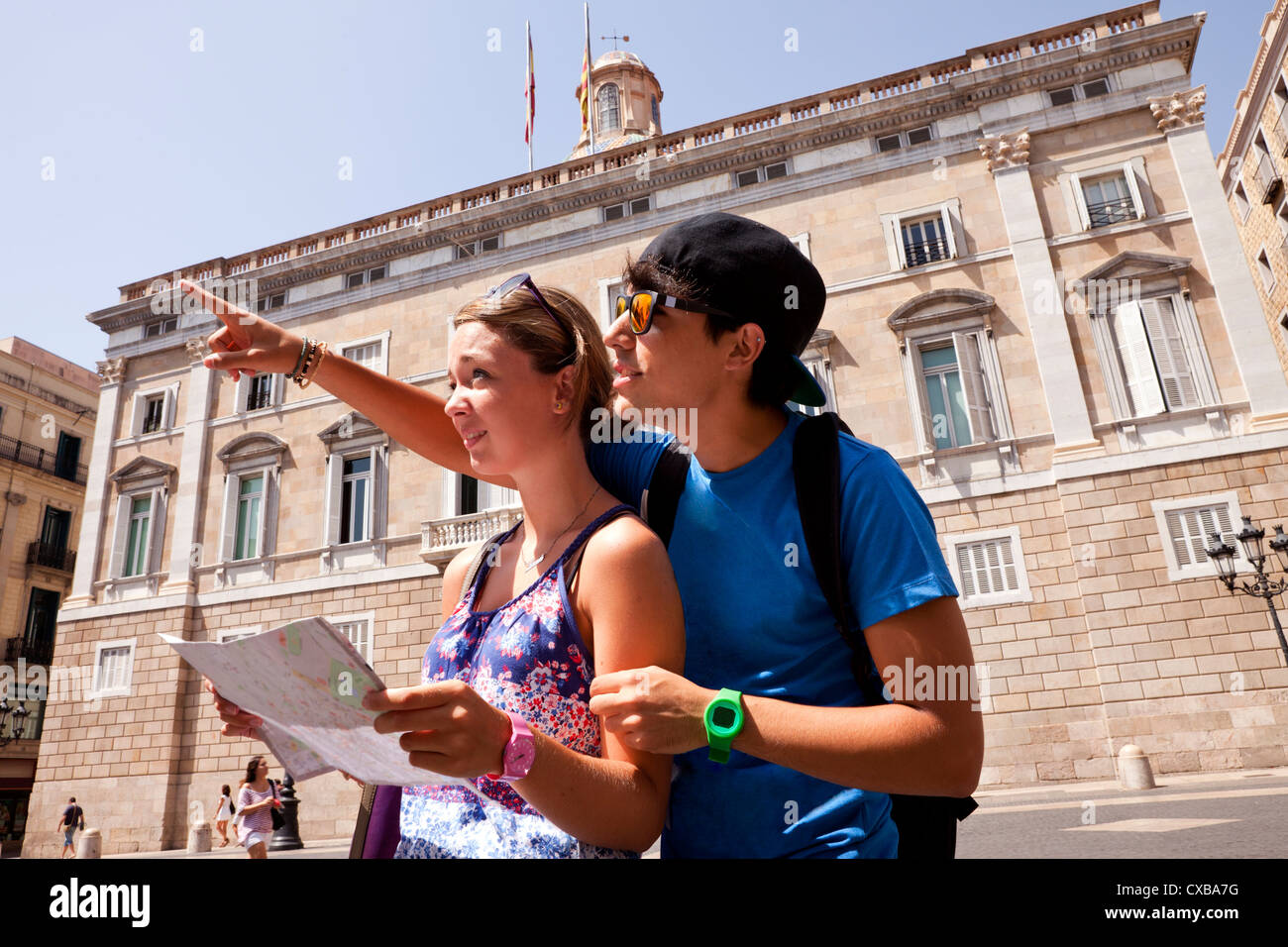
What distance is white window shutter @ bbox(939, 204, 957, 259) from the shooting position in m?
16.2

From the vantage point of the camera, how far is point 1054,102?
16344 millimetres

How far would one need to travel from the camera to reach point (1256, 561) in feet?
39.3

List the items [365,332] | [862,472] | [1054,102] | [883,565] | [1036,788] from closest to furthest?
1. [883,565]
2. [862,472]
3. [1036,788]
4. [1054,102]
5. [365,332]

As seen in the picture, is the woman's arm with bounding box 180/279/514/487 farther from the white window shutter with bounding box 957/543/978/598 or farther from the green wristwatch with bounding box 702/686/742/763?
the white window shutter with bounding box 957/543/978/598

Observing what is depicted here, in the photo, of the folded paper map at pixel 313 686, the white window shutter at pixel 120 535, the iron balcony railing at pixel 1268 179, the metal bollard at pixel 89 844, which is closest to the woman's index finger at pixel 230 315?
the folded paper map at pixel 313 686

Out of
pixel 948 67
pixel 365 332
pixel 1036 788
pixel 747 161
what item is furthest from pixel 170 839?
pixel 948 67

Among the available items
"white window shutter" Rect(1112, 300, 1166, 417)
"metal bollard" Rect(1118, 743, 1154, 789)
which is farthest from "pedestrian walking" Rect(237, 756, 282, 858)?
"white window shutter" Rect(1112, 300, 1166, 417)

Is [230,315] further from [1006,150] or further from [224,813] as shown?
[224,813]

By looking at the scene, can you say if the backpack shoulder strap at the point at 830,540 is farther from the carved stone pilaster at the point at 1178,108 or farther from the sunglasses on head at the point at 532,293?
the carved stone pilaster at the point at 1178,108

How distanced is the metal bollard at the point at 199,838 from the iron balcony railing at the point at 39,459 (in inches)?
815

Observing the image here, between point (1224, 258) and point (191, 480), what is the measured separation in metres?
23.6
